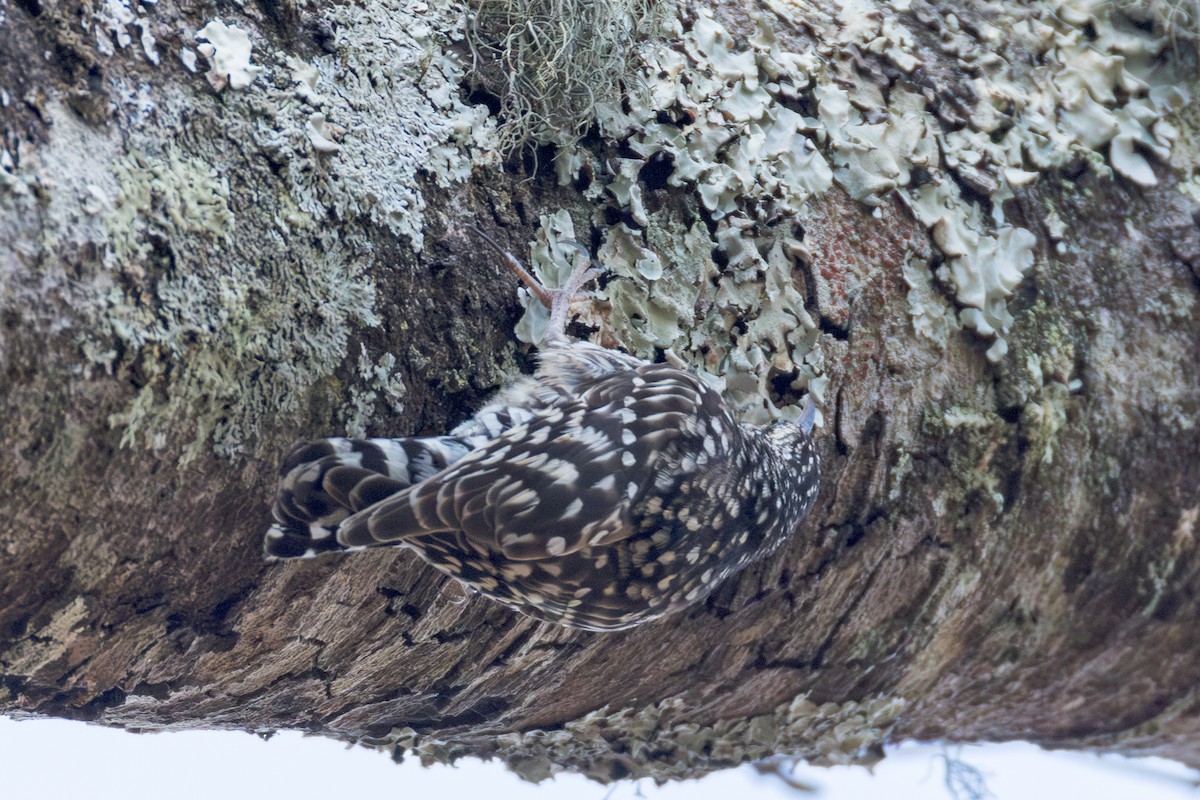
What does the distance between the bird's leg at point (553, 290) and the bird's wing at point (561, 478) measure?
109mm

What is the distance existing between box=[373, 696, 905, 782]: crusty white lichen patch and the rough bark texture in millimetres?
10

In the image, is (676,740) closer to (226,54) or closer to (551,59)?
(551,59)

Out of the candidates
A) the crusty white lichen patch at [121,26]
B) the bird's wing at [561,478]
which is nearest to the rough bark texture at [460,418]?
the crusty white lichen patch at [121,26]

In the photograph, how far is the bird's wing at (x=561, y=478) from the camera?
1.24 meters

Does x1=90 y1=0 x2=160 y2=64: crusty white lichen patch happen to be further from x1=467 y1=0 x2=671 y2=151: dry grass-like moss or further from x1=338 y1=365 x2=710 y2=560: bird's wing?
x1=338 y1=365 x2=710 y2=560: bird's wing

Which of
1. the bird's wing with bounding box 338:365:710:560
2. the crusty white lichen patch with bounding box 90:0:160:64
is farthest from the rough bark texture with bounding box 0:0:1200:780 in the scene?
the bird's wing with bounding box 338:365:710:560

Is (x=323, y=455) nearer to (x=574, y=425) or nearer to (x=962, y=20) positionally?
(x=574, y=425)

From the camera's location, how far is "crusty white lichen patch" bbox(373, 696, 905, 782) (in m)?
2.03

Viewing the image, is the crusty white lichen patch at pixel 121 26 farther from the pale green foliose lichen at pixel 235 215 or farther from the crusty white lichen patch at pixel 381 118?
the crusty white lichen patch at pixel 381 118

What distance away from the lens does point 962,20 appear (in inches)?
78.1

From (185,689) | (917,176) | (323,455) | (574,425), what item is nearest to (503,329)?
(574,425)

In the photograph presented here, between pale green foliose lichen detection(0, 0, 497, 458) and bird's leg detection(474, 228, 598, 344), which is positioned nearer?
pale green foliose lichen detection(0, 0, 497, 458)

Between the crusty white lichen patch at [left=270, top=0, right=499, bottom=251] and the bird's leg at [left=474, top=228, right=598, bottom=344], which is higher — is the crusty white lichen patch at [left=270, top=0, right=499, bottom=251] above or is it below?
above

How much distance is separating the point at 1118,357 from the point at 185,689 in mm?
1964
